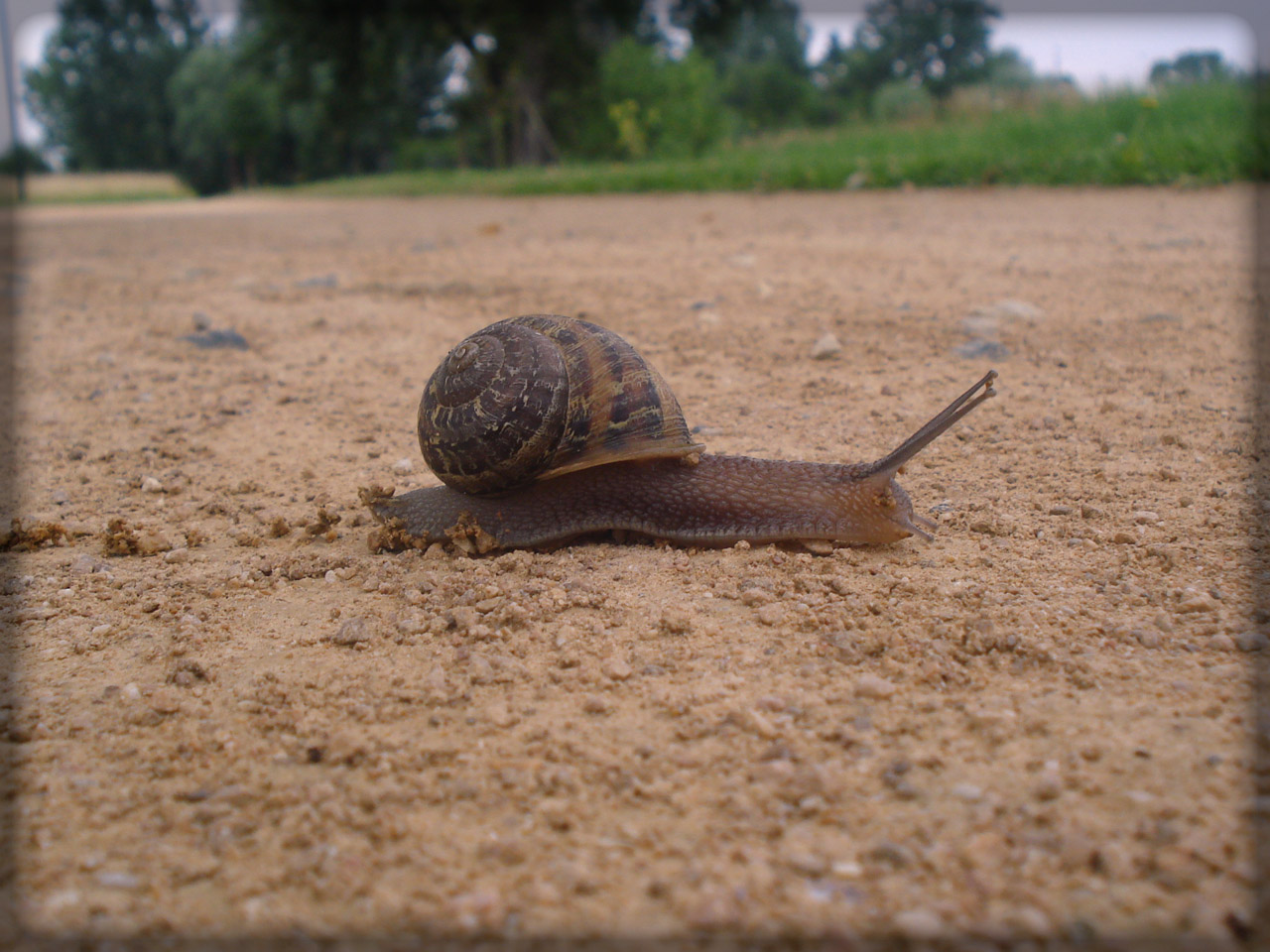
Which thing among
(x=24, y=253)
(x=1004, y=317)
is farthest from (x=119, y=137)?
(x=1004, y=317)

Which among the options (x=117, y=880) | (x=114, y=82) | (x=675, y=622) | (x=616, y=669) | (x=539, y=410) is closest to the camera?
(x=117, y=880)

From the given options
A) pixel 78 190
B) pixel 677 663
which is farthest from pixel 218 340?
pixel 78 190

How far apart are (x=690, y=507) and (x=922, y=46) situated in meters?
42.2

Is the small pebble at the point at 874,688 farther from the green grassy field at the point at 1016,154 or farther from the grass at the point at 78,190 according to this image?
the grass at the point at 78,190

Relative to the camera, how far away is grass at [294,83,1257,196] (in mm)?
7949

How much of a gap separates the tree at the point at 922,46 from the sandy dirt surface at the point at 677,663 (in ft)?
96.7

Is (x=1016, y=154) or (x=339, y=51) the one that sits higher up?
(x=339, y=51)

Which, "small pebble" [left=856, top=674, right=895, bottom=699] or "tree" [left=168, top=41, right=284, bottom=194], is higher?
"tree" [left=168, top=41, right=284, bottom=194]

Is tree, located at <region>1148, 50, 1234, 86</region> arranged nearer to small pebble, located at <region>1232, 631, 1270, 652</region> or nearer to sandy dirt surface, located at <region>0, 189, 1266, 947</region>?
sandy dirt surface, located at <region>0, 189, 1266, 947</region>

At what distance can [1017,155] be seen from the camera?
8820mm

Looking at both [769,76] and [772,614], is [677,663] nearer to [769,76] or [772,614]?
[772,614]

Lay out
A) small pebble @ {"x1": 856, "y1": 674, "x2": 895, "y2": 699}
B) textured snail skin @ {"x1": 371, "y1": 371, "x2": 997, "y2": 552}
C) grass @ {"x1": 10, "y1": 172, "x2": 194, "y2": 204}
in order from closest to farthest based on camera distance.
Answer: small pebble @ {"x1": 856, "y1": 674, "x2": 895, "y2": 699} → textured snail skin @ {"x1": 371, "y1": 371, "x2": 997, "y2": 552} → grass @ {"x1": 10, "y1": 172, "x2": 194, "y2": 204}

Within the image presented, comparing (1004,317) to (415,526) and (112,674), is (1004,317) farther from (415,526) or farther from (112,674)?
(112,674)

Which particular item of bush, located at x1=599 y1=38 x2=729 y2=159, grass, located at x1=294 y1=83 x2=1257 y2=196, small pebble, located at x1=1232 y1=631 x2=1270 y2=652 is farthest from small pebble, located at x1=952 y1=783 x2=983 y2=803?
bush, located at x1=599 y1=38 x2=729 y2=159
